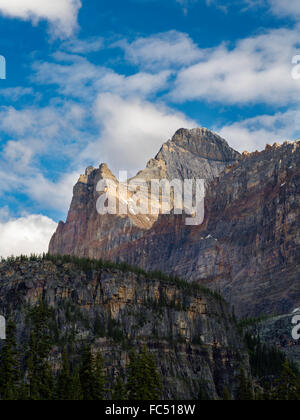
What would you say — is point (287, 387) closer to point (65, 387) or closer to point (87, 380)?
point (87, 380)

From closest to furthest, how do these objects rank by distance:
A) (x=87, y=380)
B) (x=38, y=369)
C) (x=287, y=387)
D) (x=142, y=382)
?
(x=287, y=387)
(x=142, y=382)
(x=87, y=380)
(x=38, y=369)

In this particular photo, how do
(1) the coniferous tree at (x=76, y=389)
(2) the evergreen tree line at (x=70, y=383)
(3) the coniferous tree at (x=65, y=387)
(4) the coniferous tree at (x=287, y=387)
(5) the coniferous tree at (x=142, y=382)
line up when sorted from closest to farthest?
(1) the coniferous tree at (x=76, y=389) → (4) the coniferous tree at (x=287, y=387) → (2) the evergreen tree line at (x=70, y=383) → (5) the coniferous tree at (x=142, y=382) → (3) the coniferous tree at (x=65, y=387)

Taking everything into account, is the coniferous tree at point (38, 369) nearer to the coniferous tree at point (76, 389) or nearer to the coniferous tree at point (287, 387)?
the coniferous tree at point (76, 389)

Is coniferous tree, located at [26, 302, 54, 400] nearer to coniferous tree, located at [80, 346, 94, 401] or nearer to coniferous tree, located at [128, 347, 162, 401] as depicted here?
coniferous tree, located at [80, 346, 94, 401]

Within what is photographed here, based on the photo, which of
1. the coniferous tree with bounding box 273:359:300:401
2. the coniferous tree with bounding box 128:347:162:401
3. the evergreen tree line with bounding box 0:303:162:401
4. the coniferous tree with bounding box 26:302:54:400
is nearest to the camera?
the coniferous tree with bounding box 273:359:300:401

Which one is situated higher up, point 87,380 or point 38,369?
point 38,369

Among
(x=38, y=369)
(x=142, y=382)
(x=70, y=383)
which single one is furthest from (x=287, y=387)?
(x=38, y=369)

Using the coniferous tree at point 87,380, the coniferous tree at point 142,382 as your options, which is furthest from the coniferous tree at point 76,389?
the coniferous tree at point 142,382

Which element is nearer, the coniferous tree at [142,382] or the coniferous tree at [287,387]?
the coniferous tree at [287,387]

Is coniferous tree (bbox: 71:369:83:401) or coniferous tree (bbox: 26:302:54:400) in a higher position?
coniferous tree (bbox: 26:302:54:400)

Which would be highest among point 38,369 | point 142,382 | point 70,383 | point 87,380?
point 38,369

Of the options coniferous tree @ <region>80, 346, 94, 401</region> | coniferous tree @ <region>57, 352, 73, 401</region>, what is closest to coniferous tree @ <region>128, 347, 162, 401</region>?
coniferous tree @ <region>80, 346, 94, 401</region>
